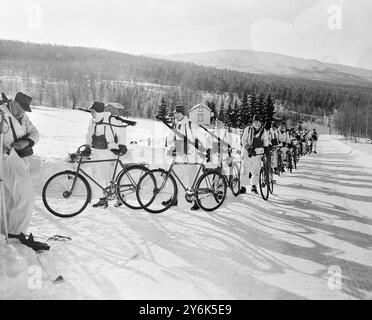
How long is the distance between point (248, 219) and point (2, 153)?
4261mm

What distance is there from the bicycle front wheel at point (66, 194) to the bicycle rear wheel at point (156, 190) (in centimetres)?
89

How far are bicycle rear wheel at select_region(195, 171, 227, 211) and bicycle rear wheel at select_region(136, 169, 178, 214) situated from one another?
557 mm

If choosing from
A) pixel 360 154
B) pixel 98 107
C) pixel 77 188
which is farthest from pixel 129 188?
pixel 360 154

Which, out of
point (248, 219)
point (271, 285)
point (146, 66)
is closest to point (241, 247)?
point (271, 285)

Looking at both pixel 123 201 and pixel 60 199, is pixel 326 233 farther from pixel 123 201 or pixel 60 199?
pixel 60 199

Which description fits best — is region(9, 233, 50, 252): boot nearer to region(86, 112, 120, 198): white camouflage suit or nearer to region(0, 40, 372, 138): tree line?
region(86, 112, 120, 198): white camouflage suit

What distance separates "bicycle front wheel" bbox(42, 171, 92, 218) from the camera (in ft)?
23.0

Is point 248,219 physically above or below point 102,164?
below

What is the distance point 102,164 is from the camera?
26.0 ft

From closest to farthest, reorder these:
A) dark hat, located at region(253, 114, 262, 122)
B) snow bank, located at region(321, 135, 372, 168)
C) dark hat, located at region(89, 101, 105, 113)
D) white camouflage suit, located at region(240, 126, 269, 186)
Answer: dark hat, located at region(89, 101, 105, 113)
white camouflage suit, located at region(240, 126, 269, 186)
dark hat, located at region(253, 114, 262, 122)
snow bank, located at region(321, 135, 372, 168)

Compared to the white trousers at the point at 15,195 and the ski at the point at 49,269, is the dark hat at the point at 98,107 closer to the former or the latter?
the white trousers at the point at 15,195

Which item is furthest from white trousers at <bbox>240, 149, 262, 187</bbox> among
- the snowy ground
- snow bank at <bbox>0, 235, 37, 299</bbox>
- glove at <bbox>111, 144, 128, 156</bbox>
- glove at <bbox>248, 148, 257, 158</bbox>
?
snow bank at <bbox>0, 235, 37, 299</bbox>

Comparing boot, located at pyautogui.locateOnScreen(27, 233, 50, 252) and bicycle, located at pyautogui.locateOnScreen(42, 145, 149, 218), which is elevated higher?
bicycle, located at pyautogui.locateOnScreen(42, 145, 149, 218)

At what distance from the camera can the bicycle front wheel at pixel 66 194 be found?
23.0 ft
